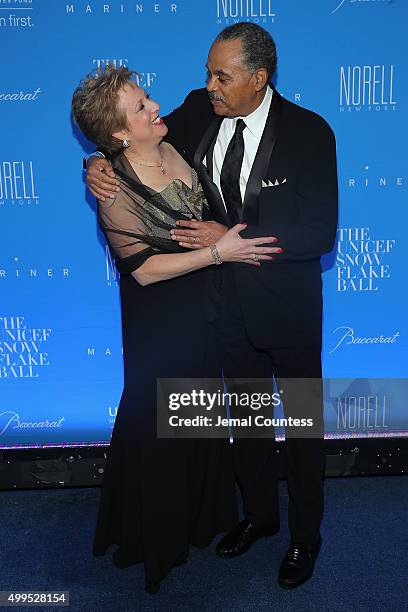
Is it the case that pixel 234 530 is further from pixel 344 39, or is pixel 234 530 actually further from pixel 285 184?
pixel 344 39

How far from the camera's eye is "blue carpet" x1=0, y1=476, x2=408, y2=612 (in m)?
2.64

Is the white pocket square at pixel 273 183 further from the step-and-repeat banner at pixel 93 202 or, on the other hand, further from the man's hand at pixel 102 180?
the step-and-repeat banner at pixel 93 202

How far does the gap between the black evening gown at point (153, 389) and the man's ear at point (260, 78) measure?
0.39m

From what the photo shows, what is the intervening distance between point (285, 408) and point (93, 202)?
119 centimetres

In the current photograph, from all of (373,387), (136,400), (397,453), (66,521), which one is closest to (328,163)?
(136,400)

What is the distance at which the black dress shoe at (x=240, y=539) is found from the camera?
9.50 feet

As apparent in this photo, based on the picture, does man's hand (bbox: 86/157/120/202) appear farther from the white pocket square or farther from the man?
the white pocket square

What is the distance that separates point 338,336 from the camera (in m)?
3.34

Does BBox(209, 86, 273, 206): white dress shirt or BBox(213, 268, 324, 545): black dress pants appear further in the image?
BBox(213, 268, 324, 545): black dress pants

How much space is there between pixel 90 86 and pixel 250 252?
723 mm

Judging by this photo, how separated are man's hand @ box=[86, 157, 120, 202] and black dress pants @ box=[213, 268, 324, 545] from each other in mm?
506

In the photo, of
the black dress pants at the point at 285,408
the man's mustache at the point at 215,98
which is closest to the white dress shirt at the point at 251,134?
the man's mustache at the point at 215,98
